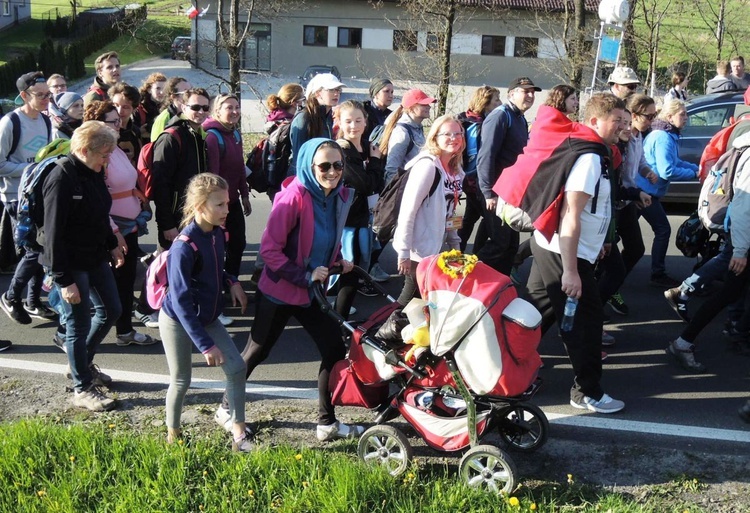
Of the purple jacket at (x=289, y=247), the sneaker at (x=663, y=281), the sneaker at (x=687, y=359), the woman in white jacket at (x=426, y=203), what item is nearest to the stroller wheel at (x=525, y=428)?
Result: the woman in white jacket at (x=426, y=203)

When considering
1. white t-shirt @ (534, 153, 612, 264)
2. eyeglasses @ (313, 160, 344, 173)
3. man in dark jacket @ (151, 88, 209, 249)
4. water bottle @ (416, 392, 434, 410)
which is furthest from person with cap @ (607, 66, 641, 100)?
water bottle @ (416, 392, 434, 410)

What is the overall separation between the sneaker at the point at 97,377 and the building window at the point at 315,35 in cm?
4307

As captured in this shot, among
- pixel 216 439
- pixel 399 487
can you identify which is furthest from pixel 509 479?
pixel 216 439

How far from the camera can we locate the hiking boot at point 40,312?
23.0 feet

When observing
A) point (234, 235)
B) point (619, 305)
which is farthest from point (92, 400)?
point (619, 305)

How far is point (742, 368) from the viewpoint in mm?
6133

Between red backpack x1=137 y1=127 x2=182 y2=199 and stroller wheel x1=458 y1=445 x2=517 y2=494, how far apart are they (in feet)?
11.7

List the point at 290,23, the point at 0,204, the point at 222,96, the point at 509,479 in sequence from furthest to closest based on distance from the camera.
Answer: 1. the point at 290,23
2. the point at 0,204
3. the point at 222,96
4. the point at 509,479

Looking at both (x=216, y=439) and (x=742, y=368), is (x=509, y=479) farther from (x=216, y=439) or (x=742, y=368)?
(x=742, y=368)

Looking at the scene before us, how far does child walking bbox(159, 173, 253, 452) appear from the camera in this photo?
4.52 metres

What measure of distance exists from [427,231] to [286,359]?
1.50m

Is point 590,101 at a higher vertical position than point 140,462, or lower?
higher

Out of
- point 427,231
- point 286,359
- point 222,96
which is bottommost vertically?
point 286,359

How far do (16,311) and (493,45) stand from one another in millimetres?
41438
